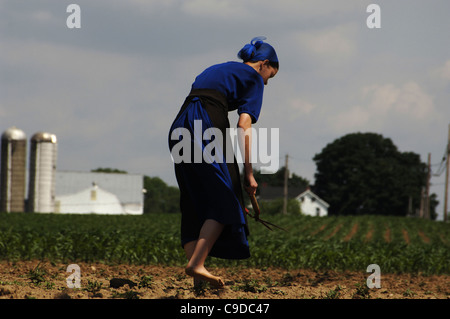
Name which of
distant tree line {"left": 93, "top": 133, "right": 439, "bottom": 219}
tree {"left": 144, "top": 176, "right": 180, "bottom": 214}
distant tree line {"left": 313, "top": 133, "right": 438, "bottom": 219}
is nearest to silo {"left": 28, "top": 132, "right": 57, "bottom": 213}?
distant tree line {"left": 93, "top": 133, "right": 439, "bottom": 219}

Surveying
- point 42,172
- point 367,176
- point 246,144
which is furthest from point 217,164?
point 367,176

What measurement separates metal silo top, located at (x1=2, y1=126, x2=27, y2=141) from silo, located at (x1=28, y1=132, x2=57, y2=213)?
89 centimetres

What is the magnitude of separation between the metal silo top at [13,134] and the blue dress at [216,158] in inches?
1686

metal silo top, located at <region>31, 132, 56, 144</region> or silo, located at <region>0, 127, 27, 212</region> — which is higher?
metal silo top, located at <region>31, 132, 56, 144</region>

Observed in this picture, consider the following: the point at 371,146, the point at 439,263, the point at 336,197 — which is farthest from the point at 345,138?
the point at 439,263

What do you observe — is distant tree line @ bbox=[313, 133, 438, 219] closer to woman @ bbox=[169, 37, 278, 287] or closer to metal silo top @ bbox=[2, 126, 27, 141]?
metal silo top @ bbox=[2, 126, 27, 141]

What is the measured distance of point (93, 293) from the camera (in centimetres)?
417

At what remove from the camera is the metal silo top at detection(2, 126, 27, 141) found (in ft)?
144

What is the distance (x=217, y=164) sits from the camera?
13.2 ft

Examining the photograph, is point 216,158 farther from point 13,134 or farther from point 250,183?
point 13,134

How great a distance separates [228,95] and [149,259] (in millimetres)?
6813

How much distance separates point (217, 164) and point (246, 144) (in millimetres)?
258
